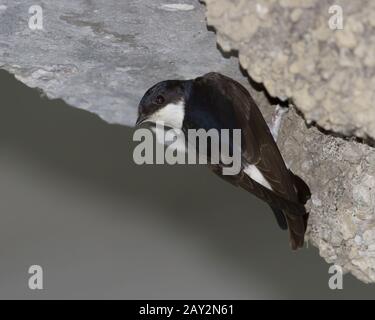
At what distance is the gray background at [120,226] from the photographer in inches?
161

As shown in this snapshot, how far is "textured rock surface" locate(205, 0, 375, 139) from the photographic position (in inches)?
91.4

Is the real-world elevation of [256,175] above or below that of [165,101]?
below

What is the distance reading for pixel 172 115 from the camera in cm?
287

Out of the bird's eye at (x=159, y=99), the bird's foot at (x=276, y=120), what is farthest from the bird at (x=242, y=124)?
the bird's foot at (x=276, y=120)

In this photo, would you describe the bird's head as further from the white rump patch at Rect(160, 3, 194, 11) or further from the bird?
the white rump patch at Rect(160, 3, 194, 11)

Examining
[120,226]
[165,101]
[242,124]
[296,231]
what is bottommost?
[296,231]

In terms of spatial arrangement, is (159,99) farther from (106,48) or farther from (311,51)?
(311,51)

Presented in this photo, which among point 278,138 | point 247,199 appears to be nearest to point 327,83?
point 278,138

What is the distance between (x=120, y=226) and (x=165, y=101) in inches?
56.5

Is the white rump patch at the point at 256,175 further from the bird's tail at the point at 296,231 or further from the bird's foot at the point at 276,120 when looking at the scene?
the bird's foot at the point at 276,120

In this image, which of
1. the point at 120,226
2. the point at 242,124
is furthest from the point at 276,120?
the point at 120,226

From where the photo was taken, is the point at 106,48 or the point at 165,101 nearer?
the point at 106,48

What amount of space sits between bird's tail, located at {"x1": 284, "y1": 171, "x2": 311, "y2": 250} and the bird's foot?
178mm
